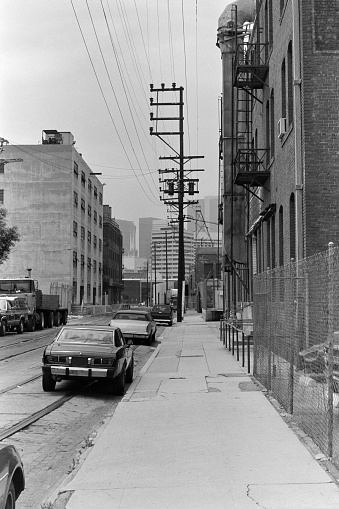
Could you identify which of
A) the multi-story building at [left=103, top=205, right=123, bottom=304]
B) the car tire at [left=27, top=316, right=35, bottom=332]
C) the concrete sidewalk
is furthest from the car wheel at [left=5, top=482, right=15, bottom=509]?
the multi-story building at [left=103, top=205, right=123, bottom=304]

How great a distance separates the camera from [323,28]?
52.0 ft

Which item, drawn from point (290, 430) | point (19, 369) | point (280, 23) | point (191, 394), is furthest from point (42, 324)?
point (290, 430)

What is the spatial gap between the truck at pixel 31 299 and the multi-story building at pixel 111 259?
60495 millimetres

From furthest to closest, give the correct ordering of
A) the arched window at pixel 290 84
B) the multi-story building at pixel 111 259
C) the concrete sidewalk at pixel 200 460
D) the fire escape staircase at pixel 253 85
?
the multi-story building at pixel 111 259, the fire escape staircase at pixel 253 85, the arched window at pixel 290 84, the concrete sidewalk at pixel 200 460

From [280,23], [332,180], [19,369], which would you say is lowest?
[19,369]

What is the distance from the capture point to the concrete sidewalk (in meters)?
5.67

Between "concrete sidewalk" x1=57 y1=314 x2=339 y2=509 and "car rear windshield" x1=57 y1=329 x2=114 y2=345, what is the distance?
1819 millimetres

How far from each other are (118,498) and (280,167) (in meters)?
14.6

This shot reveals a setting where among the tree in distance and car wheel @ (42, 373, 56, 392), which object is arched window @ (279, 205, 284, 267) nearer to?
car wheel @ (42, 373, 56, 392)

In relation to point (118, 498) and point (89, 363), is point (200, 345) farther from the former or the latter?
point (118, 498)

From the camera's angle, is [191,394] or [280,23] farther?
[280,23]

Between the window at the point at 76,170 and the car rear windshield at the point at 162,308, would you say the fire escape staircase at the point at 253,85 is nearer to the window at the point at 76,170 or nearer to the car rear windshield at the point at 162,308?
the car rear windshield at the point at 162,308

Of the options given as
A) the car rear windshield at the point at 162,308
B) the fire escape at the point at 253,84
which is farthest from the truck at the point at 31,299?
the fire escape at the point at 253,84

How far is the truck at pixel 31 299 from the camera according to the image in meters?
38.1
